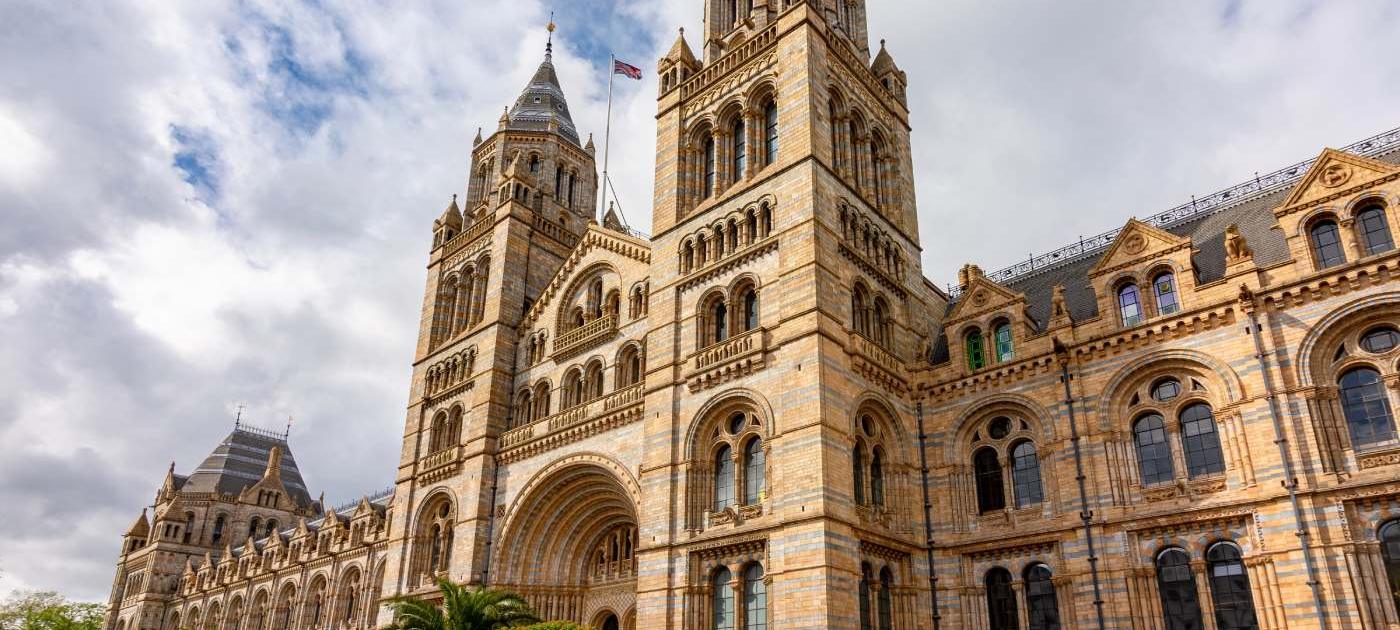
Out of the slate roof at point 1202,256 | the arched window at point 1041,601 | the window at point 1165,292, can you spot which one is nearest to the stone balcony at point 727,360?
the slate roof at point 1202,256

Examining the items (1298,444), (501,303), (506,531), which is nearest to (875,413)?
(1298,444)

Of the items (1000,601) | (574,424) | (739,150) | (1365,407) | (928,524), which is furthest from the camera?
(574,424)

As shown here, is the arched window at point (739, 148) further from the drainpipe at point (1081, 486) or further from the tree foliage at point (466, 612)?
the tree foliage at point (466, 612)

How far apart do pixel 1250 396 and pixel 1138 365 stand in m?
3.09

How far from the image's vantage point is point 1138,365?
→ 2720cm

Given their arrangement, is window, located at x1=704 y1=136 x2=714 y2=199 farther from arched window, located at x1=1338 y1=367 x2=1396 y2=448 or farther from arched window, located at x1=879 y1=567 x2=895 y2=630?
arched window, located at x1=1338 y1=367 x2=1396 y2=448

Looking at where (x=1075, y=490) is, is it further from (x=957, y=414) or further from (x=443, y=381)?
(x=443, y=381)

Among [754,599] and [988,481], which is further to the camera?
[988,481]

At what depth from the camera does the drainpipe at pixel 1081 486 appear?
2542cm

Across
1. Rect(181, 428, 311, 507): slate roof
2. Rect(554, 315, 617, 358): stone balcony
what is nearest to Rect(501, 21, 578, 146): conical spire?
Rect(554, 315, 617, 358): stone balcony

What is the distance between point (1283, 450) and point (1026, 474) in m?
6.95

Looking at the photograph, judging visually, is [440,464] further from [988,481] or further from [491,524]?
[988,481]

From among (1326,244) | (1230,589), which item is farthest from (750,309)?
(1326,244)

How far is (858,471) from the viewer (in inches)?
1110
